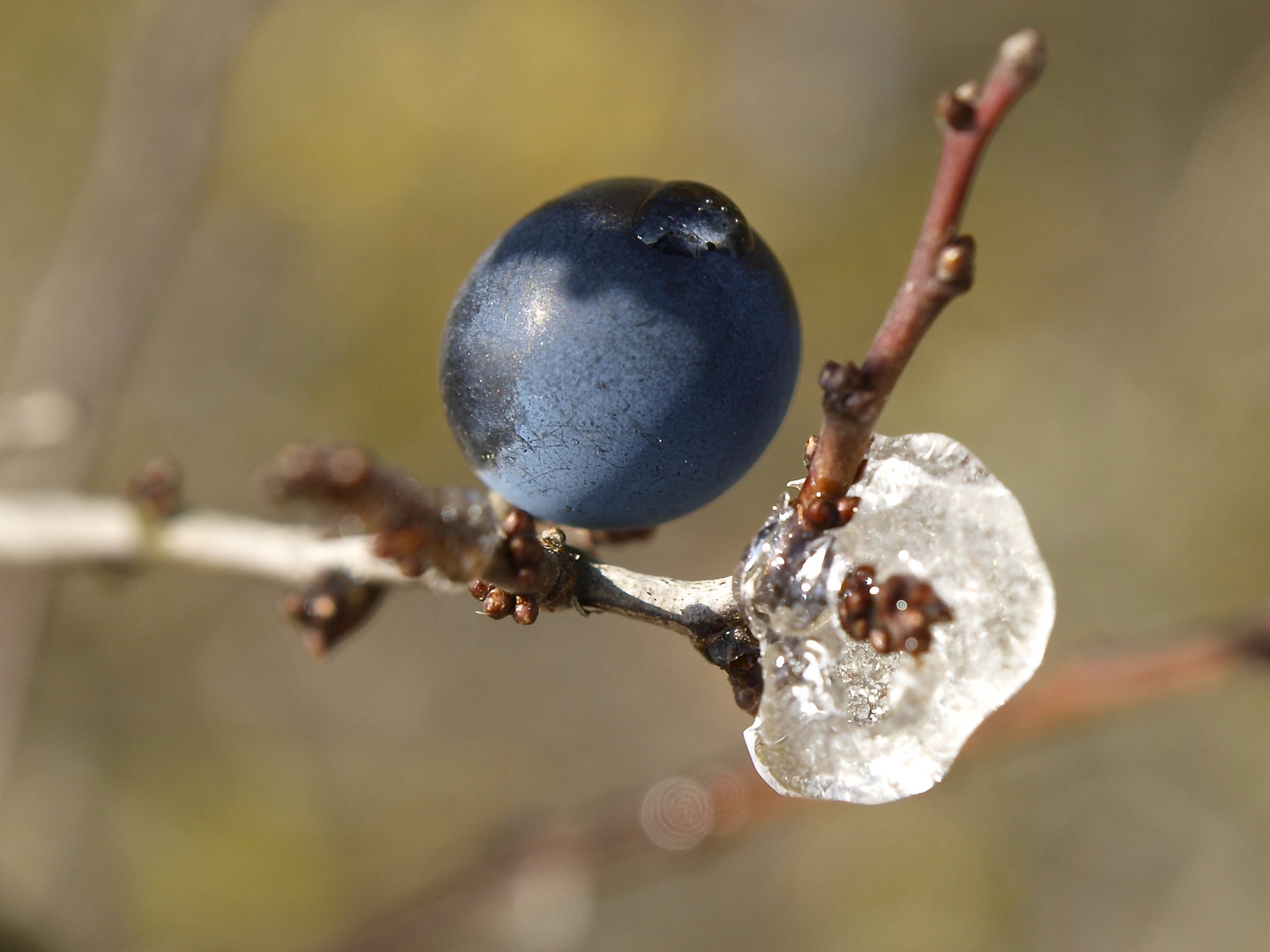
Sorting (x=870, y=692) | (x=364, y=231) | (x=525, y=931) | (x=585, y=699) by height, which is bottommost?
(x=585, y=699)

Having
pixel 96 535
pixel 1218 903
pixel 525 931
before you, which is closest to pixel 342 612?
pixel 96 535

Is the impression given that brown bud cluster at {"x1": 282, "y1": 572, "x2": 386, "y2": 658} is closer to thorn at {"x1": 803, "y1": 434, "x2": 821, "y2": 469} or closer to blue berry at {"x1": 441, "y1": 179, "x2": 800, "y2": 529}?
blue berry at {"x1": 441, "y1": 179, "x2": 800, "y2": 529}

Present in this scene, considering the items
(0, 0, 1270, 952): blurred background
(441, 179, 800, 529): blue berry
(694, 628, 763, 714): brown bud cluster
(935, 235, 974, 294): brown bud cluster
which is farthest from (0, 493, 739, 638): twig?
(0, 0, 1270, 952): blurred background

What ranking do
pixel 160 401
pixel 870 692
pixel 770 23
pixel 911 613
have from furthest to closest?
pixel 770 23
pixel 160 401
pixel 870 692
pixel 911 613

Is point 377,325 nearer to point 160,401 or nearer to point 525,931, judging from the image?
point 160,401

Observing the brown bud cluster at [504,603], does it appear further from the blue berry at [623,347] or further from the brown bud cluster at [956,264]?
the brown bud cluster at [956,264]
